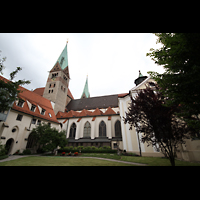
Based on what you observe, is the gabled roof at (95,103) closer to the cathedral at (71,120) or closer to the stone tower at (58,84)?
the cathedral at (71,120)

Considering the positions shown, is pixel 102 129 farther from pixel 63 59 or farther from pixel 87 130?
pixel 63 59

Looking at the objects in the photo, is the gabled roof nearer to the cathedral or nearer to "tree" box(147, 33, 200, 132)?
the cathedral

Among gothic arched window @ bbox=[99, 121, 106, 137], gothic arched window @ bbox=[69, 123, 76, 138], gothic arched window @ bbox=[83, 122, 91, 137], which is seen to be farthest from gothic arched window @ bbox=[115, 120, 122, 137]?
gothic arched window @ bbox=[69, 123, 76, 138]

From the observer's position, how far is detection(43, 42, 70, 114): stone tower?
31780 millimetres

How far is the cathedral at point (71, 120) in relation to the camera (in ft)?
50.6

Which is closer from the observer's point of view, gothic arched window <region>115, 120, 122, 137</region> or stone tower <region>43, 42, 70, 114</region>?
gothic arched window <region>115, 120, 122, 137</region>

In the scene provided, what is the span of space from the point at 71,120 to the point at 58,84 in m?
14.1

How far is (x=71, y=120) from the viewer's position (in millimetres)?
27031

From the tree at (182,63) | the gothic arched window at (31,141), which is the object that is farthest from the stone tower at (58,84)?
the tree at (182,63)
